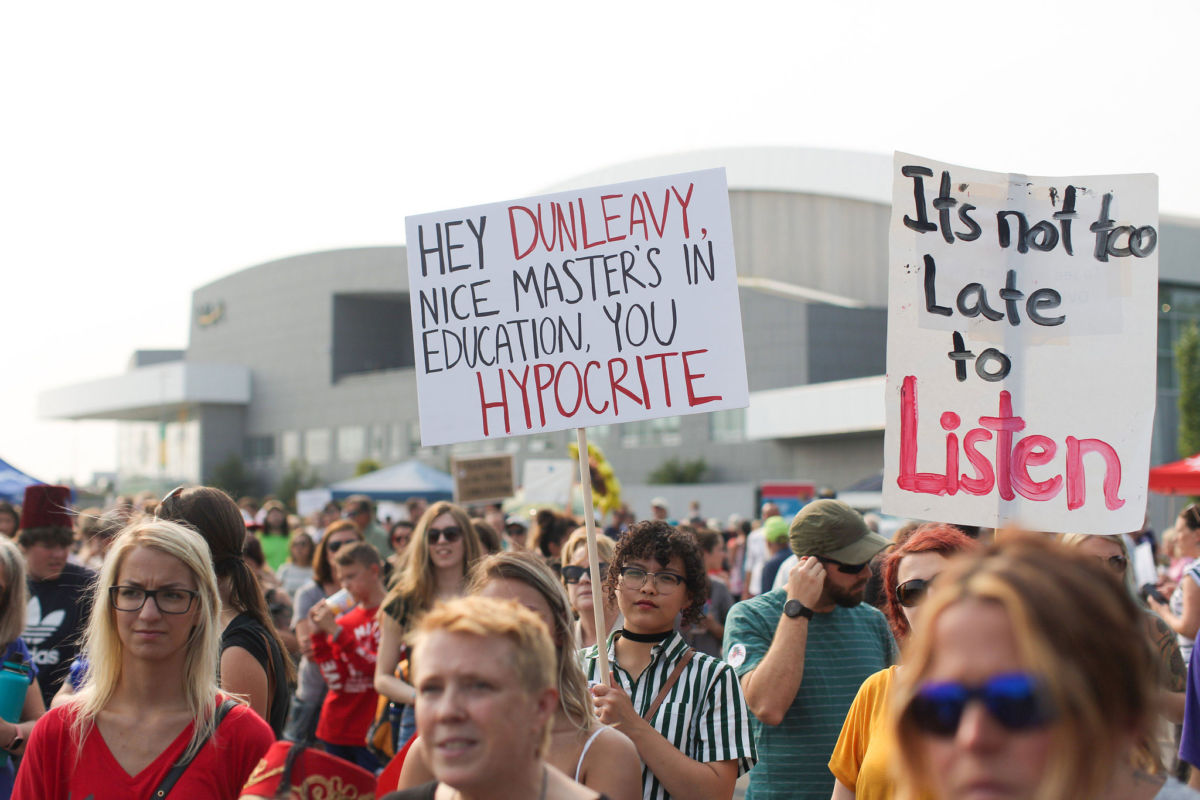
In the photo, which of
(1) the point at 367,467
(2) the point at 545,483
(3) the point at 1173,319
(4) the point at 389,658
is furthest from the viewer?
(1) the point at 367,467

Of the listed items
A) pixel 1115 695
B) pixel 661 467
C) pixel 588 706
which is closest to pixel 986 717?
pixel 1115 695

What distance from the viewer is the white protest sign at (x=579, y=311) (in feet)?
13.6

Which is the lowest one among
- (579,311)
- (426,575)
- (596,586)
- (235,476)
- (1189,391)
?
(235,476)

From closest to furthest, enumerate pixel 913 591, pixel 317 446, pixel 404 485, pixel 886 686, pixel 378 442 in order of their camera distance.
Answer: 1. pixel 886 686
2. pixel 913 591
3. pixel 404 485
4. pixel 378 442
5. pixel 317 446

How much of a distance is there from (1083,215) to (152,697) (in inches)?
132

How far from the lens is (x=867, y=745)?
2939 millimetres

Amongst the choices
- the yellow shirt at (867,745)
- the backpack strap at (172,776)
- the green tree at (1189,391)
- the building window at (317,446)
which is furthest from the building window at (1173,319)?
the backpack strap at (172,776)

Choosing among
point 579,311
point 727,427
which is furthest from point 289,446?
point 579,311

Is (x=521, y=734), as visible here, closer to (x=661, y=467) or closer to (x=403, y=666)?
(x=403, y=666)

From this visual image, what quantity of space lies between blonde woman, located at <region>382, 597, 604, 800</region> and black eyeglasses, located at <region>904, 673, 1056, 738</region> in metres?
0.79

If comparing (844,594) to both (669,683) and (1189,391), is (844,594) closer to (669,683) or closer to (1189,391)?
(669,683)

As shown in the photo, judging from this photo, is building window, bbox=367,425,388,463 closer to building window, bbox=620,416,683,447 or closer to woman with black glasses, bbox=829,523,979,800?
building window, bbox=620,416,683,447

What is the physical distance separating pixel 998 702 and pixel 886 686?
1576 millimetres

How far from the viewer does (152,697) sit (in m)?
2.94
